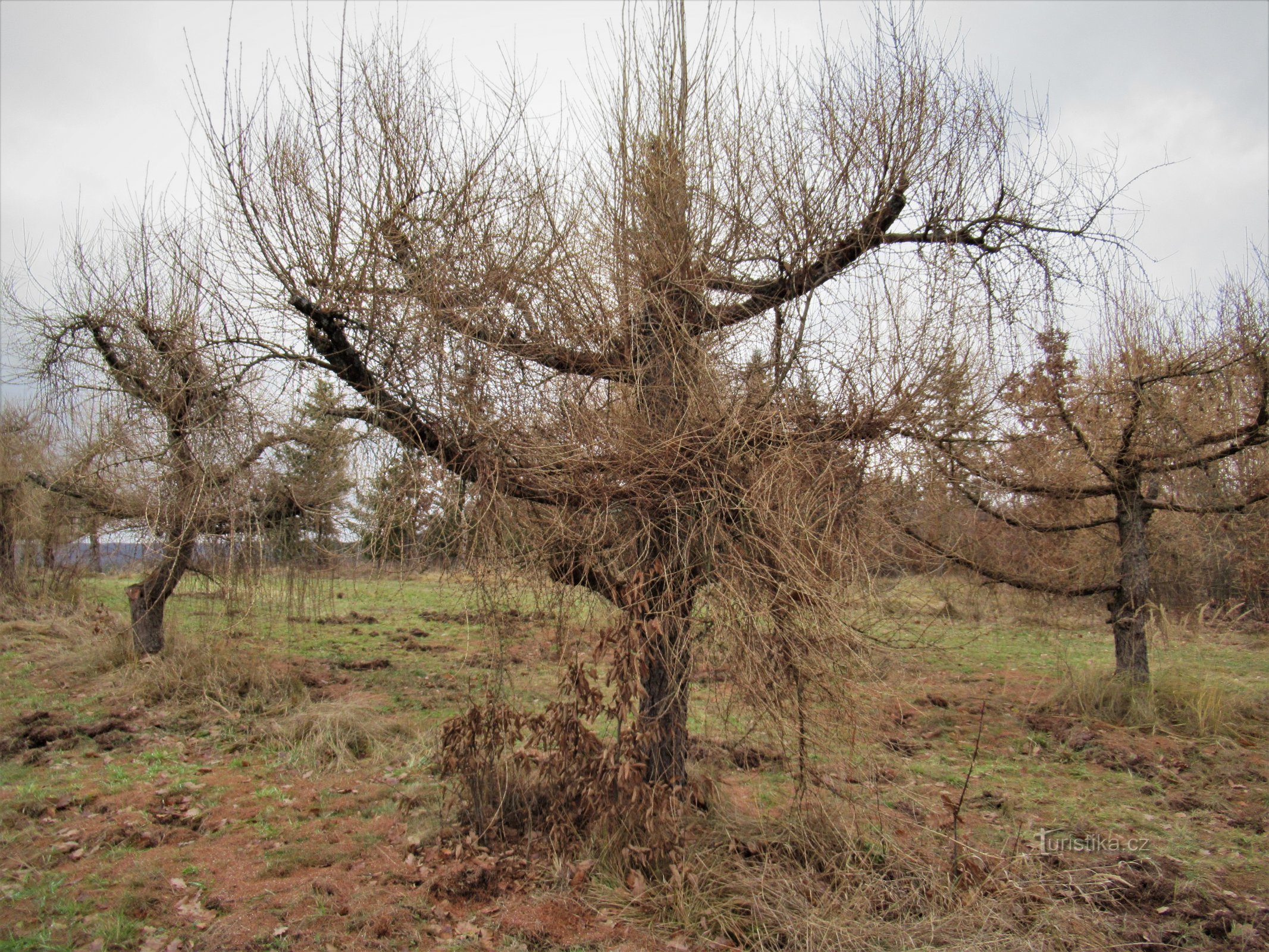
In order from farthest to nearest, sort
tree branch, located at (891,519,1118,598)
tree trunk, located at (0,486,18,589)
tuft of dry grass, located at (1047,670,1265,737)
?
1. tree trunk, located at (0,486,18,589)
2. tree branch, located at (891,519,1118,598)
3. tuft of dry grass, located at (1047,670,1265,737)

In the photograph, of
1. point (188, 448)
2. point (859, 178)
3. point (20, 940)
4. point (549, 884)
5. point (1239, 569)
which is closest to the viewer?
point (20, 940)

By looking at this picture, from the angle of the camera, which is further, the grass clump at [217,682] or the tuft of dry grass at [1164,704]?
the grass clump at [217,682]

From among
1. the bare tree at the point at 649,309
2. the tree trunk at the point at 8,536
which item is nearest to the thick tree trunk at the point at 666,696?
the bare tree at the point at 649,309

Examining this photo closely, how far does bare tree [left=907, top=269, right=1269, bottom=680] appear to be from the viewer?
7.41m

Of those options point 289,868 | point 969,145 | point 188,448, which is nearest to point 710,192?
point 969,145

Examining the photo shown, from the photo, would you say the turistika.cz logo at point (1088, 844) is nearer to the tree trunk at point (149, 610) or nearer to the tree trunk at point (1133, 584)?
Result: the tree trunk at point (1133, 584)

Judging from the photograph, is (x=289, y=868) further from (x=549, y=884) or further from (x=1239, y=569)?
(x=1239, y=569)

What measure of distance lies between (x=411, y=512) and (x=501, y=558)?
0.60 metres

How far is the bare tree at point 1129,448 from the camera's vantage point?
7.41 metres

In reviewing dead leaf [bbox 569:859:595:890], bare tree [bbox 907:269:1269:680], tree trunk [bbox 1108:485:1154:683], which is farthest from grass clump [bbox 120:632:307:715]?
tree trunk [bbox 1108:485:1154:683]

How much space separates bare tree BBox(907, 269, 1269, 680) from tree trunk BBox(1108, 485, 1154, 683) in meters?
0.01

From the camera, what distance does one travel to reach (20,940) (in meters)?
3.50

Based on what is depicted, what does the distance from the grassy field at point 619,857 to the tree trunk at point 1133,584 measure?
352mm

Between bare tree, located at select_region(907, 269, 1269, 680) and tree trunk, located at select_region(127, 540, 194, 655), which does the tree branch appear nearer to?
bare tree, located at select_region(907, 269, 1269, 680)
